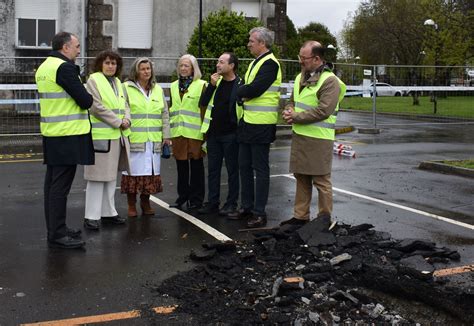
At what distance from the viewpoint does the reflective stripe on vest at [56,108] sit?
667cm

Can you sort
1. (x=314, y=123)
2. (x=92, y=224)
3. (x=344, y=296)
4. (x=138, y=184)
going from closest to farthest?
(x=344, y=296) < (x=314, y=123) < (x=92, y=224) < (x=138, y=184)

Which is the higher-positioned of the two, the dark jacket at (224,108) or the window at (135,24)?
the window at (135,24)

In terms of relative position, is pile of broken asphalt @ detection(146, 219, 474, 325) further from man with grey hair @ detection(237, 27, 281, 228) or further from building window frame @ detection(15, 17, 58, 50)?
building window frame @ detection(15, 17, 58, 50)

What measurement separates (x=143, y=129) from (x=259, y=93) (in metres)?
1.57

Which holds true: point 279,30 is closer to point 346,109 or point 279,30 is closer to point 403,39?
point 346,109

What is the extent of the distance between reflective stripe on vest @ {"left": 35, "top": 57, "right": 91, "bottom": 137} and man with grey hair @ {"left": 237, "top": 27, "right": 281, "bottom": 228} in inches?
80.4

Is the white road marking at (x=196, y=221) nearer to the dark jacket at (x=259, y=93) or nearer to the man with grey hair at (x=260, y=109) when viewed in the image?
the man with grey hair at (x=260, y=109)

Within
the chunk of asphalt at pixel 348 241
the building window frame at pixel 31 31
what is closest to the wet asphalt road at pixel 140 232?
the chunk of asphalt at pixel 348 241

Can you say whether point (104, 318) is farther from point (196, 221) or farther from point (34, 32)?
point (34, 32)

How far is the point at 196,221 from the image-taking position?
8.03 metres

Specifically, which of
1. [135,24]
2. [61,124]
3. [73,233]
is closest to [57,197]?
[73,233]

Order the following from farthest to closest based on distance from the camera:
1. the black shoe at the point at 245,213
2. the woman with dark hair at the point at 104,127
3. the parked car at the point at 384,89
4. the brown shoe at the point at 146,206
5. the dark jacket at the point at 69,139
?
the parked car at the point at 384,89 < the brown shoe at the point at 146,206 < the black shoe at the point at 245,213 < the woman with dark hair at the point at 104,127 < the dark jacket at the point at 69,139

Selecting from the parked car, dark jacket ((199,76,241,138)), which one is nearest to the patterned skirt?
dark jacket ((199,76,241,138))

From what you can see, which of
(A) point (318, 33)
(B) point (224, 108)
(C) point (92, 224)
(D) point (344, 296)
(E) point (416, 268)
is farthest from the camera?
(A) point (318, 33)
